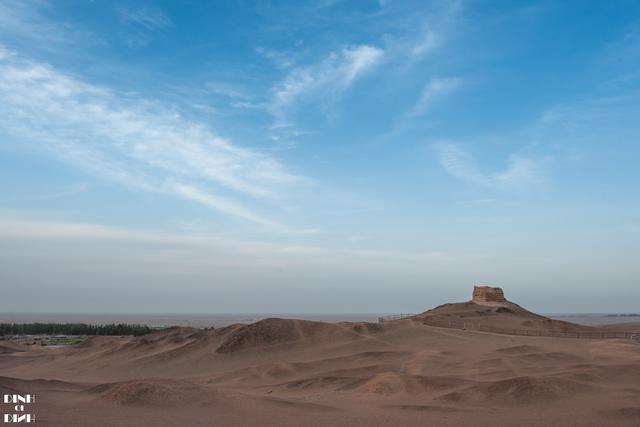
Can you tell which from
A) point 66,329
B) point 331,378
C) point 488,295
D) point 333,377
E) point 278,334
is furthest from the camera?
point 66,329

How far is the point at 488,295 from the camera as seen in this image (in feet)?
209

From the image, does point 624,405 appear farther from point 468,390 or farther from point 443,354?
point 443,354

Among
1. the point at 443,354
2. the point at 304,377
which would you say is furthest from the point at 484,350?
the point at 304,377

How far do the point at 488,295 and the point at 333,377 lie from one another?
1539 inches

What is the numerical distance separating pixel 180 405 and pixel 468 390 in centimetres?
1076

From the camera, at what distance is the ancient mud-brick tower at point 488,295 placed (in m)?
63.5

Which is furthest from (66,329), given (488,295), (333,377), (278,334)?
(333,377)

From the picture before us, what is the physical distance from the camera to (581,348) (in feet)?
121

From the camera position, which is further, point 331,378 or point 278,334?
point 278,334

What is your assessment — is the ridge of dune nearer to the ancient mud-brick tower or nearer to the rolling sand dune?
the rolling sand dune

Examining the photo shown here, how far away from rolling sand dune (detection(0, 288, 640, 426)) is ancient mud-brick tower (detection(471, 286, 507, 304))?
8861 mm

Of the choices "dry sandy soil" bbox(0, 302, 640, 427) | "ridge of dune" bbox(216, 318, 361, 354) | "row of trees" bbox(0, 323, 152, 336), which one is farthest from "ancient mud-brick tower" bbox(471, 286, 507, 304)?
"row of trees" bbox(0, 323, 152, 336)

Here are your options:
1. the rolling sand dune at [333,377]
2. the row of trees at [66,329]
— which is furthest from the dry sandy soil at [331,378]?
the row of trees at [66,329]

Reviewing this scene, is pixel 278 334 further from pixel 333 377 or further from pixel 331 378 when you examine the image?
pixel 331 378
